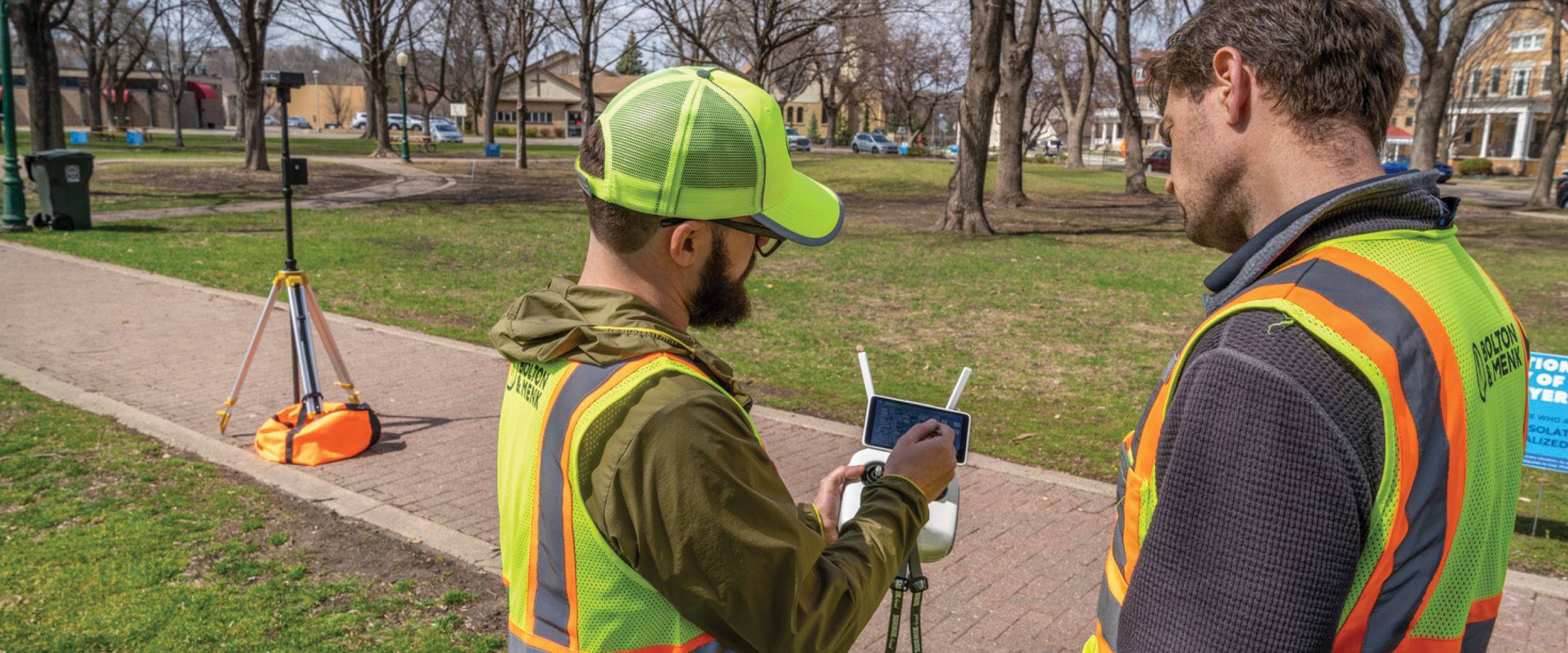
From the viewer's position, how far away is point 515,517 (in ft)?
6.37

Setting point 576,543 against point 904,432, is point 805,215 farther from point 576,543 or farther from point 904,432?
point 576,543

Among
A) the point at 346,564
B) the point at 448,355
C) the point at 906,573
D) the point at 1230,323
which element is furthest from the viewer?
the point at 448,355

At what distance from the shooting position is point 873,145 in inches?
2452

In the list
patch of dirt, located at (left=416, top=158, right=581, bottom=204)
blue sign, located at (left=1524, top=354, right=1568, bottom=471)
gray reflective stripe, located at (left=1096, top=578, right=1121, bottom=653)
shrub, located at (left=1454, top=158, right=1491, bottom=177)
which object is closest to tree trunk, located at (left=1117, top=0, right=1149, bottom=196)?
patch of dirt, located at (left=416, top=158, right=581, bottom=204)

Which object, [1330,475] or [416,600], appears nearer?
[1330,475]

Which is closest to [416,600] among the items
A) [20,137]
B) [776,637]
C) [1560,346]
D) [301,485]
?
[301,485]

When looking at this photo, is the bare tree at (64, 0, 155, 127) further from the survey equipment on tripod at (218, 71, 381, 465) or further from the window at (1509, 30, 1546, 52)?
the window at (1509, 30, 1546, 52)

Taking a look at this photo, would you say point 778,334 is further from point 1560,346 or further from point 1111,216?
point 1111,216

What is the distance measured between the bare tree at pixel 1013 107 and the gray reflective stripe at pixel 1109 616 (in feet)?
70.4

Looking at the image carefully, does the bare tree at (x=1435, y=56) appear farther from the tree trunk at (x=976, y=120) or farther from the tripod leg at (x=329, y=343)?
the tripod leg at (x=329, y=343)

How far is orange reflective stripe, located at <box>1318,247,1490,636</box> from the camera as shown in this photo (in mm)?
1437

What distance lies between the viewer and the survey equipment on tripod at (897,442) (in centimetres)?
220

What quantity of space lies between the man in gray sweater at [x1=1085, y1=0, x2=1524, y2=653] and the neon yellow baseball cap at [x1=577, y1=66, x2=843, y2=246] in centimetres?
72

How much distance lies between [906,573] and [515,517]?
0.95 metres
